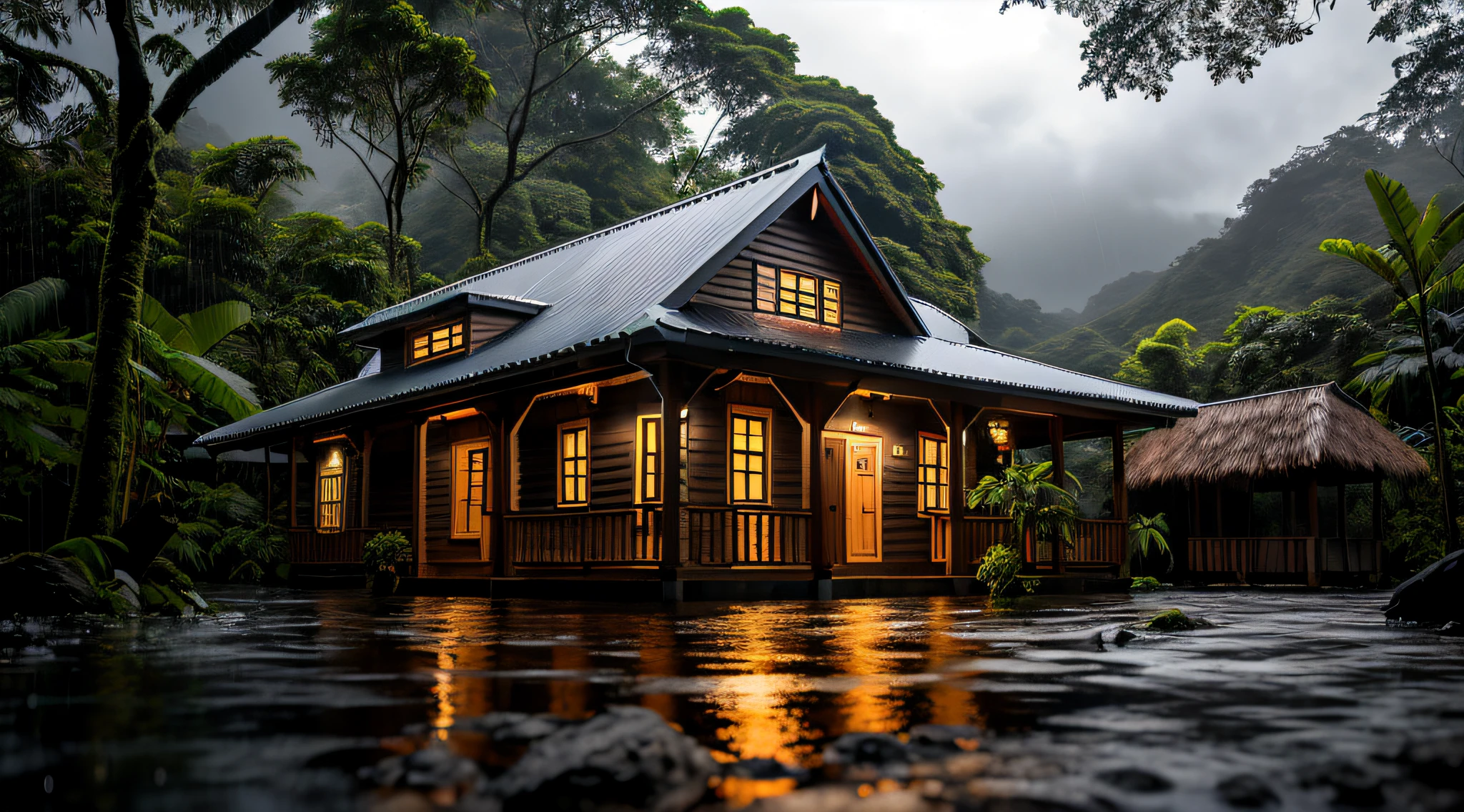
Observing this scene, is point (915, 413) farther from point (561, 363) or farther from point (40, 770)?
point (40, 770)

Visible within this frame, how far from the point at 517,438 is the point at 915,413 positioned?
6.39 metres

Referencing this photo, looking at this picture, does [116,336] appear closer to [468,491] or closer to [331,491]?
[468,491]

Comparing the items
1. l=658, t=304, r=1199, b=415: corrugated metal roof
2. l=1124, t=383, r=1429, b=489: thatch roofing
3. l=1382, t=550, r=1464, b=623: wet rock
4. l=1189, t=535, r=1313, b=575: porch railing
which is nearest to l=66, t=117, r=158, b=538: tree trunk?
l=658, t=304, r=1199, b=415: corrugated metal roof

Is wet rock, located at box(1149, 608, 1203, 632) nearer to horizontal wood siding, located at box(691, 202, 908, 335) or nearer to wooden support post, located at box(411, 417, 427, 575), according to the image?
horizontal wood siding, located at box(691, 202, 908, 335)

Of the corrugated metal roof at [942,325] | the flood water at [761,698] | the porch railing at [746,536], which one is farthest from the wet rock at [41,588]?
the corrugated metal roof at [942,325]

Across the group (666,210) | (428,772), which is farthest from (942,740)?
(666,210)

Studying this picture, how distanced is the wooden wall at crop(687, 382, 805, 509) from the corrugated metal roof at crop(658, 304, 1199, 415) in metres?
1.05

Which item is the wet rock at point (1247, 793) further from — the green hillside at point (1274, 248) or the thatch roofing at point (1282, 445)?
the green hillside at point (1274, 248)

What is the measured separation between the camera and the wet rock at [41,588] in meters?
7.17

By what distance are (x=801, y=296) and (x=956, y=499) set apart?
404cm

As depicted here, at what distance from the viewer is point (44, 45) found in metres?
12.2

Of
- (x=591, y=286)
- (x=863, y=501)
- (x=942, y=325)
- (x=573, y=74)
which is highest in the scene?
(x=573, y=74)

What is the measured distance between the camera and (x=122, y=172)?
936 centimetres

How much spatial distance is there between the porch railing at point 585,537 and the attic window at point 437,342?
438cm
